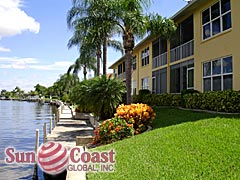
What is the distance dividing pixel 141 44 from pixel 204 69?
14.3m

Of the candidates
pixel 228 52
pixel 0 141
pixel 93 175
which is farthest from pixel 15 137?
pixel 93 175

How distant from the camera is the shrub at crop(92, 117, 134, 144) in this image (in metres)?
12.5

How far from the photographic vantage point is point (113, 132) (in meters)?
12.6

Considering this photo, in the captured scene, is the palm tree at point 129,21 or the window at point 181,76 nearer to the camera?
the palm tree at point 129,21

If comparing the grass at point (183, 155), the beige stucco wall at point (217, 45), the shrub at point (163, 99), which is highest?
the beige stucco wall at point (217, 45)

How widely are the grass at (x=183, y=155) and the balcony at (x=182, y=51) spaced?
39.2 ft

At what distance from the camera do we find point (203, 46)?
19.8 metres

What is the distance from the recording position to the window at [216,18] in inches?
674

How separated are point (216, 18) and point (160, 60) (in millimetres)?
10740

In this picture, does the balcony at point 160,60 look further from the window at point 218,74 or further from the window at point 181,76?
the window at point 218,74

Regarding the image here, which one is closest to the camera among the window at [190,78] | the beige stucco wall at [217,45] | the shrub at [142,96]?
the beige stucco wall at [217,45]

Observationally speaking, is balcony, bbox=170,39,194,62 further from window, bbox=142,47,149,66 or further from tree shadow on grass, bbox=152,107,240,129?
window, bbox=142,47,149,66

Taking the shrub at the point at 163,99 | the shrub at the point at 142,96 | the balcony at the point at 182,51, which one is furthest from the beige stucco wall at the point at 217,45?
the shrub at the point at 142,96

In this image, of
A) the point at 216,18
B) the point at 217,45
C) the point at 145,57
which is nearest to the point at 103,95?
the point at 217,45
